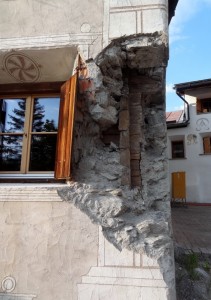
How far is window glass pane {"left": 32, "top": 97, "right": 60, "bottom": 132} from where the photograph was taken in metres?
3.70

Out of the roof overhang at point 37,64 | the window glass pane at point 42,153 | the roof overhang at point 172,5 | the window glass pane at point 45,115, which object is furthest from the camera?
the roof overhang at point 172,5

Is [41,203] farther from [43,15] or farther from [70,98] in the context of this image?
A: [43,15]

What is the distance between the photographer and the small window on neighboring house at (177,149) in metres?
16.3

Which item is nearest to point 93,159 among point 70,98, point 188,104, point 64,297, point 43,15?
point 70,98

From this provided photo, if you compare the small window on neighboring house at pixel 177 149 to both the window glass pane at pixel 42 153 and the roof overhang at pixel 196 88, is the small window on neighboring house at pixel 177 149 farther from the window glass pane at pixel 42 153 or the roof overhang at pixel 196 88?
the window glass pane at pixel 42 153

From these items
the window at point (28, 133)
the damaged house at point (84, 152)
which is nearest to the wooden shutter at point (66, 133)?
the damaged house at point (84, 152)

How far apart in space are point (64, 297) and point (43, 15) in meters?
3.26

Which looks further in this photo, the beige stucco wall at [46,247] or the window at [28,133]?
the window at [28,133]

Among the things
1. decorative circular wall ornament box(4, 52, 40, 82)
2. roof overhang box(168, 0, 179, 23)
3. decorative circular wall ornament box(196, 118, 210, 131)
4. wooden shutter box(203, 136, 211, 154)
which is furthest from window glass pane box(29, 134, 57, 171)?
wooden shutter box(203, 136, 211, 154)

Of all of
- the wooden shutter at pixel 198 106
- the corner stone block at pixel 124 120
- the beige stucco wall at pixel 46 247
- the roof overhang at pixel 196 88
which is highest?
the roof overhang at pixel 196 88

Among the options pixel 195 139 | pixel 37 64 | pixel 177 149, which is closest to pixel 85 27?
pixel 37 64

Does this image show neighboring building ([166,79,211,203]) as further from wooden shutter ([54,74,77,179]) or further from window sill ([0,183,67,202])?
window sill ([0,183,67,202])

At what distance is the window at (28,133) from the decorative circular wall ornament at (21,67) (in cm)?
26

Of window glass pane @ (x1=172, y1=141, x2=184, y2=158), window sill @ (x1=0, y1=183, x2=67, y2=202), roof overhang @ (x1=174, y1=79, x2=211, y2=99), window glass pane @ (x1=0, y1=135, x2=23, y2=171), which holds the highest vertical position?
roof overhang @ (x1=174, y1=79, x2=211, y2=99)
